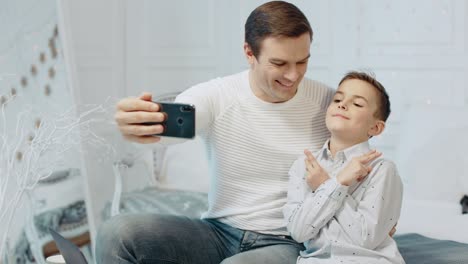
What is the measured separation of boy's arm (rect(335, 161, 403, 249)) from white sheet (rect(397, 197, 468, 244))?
2.13 ft

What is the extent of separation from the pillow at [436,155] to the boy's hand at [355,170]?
105 centimetres

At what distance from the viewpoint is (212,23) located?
3869mm

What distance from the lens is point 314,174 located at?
1.77m

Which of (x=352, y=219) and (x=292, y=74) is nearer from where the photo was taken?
(x=352, y=219)

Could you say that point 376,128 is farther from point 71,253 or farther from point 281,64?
point 71,253

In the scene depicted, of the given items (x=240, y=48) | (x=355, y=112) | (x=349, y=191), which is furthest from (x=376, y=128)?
(x=240, y=48)

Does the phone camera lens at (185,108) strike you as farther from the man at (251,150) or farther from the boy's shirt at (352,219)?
the boy's shirt at (352,219)

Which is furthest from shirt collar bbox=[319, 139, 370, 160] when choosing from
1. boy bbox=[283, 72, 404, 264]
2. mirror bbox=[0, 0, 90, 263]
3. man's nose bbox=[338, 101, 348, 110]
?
mirror bbox=[0, 0, 90, 263]

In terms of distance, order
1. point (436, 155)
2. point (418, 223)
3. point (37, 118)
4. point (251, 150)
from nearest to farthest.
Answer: point (251, 150) → point (418, 223) → point (436, 155) → point (37, 118)

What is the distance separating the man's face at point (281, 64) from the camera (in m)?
1.87

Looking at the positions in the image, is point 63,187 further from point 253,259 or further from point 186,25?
point 253,259

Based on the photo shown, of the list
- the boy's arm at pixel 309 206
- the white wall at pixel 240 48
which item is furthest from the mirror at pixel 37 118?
the boy's arm at pixel 309 206

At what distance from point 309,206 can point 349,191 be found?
0.11 m

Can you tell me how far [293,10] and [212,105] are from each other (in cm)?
35
